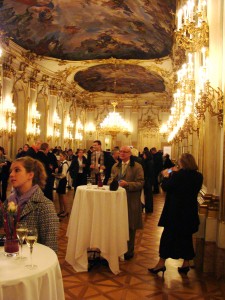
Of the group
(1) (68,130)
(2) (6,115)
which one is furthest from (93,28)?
(1) (68,130)

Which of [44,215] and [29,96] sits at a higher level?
[29,96]

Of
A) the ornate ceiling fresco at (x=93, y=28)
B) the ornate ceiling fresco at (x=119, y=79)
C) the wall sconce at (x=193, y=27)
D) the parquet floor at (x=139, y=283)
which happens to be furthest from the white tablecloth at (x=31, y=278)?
the ornate ceiling fresco at (x=119, y=79)

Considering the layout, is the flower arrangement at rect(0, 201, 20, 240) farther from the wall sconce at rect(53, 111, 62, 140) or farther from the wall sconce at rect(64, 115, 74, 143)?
the wall sconce at rect(64, 115, 74, 143)

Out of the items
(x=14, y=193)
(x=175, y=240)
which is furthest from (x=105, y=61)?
(x=14, y=193)

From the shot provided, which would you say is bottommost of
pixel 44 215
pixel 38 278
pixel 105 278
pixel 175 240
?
pixel 105 278

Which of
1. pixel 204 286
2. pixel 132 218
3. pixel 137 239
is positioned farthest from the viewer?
pixel 137 239

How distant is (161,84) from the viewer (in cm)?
2322

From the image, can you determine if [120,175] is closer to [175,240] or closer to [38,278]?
[175,240]

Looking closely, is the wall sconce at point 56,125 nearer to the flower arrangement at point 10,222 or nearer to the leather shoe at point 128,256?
the leather shoe at point 128,256

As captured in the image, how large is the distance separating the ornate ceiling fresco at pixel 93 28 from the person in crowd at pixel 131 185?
7107mm

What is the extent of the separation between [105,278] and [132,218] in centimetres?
108

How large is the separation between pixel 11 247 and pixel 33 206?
49 centimetres

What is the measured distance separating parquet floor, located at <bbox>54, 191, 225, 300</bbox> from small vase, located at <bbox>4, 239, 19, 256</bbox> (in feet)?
6.38

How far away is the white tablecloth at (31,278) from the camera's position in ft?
6.83
